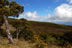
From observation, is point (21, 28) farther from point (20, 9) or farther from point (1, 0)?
point (1, 0)

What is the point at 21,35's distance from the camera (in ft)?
63.1

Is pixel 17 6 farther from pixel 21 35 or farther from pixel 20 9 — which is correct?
pixel 21 35

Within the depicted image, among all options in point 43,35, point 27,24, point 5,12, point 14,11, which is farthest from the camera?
point 43,35

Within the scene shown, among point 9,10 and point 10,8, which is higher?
point 10,8

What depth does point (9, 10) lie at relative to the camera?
29.0ft

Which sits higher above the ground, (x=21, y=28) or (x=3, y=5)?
(x=3, y=5)

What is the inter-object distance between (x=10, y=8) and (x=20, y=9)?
1.22 m

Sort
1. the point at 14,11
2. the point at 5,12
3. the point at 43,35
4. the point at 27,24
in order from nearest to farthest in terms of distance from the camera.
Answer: the point at 5,12 < the point at 14,11 < the point at 27,24 < the point at 43,35

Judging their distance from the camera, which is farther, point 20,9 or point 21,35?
point 21,35

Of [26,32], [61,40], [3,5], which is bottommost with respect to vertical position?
[61,40]

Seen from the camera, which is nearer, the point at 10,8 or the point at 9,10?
the point at 9,10

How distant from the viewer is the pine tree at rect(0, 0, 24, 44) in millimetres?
8678

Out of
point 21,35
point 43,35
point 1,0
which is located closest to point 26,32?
point 21,35

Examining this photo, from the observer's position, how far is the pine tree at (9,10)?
8678 mm
